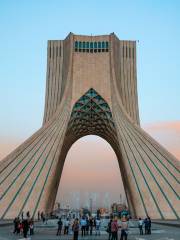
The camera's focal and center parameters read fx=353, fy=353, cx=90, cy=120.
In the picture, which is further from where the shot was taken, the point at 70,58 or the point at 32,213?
the point at 70,58

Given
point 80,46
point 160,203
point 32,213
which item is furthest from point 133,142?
point 80,46

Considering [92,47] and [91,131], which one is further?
[91,131]

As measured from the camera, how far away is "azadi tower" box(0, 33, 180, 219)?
22481 millimetres

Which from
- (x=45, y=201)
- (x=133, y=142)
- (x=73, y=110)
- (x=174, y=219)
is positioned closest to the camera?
(x=174, y=219)

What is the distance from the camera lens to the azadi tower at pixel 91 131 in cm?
2248

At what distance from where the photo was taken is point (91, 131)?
42.9 metres

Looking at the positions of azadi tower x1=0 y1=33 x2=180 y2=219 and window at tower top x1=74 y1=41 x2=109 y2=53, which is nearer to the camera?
azadi tower x1=0 y1=33 x2=180 y2=219

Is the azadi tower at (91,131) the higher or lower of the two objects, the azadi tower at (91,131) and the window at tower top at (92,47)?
Result: the lower

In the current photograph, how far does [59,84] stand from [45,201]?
16.8 m

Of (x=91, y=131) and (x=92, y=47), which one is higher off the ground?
(x=92, y=47)

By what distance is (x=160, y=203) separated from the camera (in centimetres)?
2169

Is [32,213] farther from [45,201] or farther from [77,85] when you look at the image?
[77,85]

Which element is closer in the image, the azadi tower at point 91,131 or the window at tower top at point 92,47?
the azadi tower at point 91,131

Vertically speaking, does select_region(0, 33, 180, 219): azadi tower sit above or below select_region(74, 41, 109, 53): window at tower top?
below
